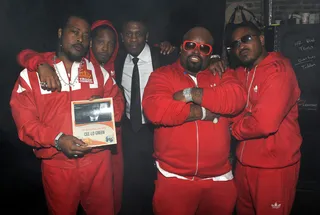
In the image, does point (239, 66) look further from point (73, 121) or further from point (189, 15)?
point (189, 15)

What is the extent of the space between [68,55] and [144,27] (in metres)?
1.18

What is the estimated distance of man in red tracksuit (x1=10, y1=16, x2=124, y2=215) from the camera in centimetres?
259

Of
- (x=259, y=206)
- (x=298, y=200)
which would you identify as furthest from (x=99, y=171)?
(x=298, y=200)

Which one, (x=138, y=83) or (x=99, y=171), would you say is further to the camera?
(x=138, y=83)

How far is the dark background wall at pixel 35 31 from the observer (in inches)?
183

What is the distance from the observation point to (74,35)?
2.76 metres

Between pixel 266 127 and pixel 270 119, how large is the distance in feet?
0.22

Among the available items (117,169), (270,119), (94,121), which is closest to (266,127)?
(270,119)

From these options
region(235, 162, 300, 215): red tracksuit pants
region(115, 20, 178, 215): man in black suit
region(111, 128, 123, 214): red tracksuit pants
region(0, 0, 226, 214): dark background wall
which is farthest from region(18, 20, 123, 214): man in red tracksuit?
region(235, 162, 300, 215): red tracksuit pants

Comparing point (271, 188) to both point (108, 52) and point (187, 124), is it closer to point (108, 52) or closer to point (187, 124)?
point (187, 124)

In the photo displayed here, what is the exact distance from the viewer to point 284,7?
5383mm

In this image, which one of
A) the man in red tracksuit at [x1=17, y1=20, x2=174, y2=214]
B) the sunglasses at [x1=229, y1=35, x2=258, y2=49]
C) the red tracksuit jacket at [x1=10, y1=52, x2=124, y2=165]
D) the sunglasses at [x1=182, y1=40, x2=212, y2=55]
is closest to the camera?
the red tracksuit jacket at [x1=10, y1=52, x2=124, y2=165]

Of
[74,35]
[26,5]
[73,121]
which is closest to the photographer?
[73,121]

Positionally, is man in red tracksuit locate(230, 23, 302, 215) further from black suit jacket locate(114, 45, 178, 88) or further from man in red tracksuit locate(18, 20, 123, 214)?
man in red tracksuit locate(18, 20, 123, 214)
